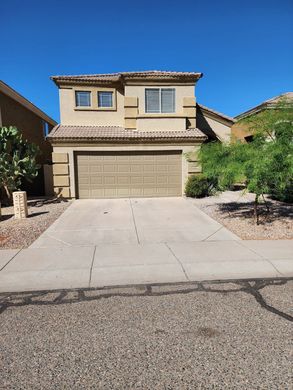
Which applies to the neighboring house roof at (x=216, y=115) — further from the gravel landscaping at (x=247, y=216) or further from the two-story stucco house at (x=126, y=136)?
the gravel landscaping at (x=247, y=216)

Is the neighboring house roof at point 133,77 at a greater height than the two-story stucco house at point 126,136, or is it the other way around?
the neighboring house roof at point 133,77

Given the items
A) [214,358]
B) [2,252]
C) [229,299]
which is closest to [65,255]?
[2,252]

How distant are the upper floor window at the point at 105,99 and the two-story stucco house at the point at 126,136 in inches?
2.2

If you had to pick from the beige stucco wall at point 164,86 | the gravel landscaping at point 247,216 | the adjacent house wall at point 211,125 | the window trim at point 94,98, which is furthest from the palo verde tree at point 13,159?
the adjacent house wall at point 211,125

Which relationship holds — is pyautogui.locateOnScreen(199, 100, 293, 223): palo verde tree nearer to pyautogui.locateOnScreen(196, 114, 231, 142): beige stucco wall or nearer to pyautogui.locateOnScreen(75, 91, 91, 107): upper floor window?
pyautogui.locateOnScreen(196, 114, 231, 142): beige stucco wall

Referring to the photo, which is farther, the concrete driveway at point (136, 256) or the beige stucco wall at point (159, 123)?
the beige stucco wall at point (159, 123)

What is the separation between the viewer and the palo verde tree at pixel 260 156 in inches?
301

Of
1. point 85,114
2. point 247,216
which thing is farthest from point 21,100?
point 247,216

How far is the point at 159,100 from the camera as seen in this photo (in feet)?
51.8

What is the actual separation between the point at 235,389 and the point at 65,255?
4.62m

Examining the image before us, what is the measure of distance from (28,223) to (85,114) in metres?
8.89

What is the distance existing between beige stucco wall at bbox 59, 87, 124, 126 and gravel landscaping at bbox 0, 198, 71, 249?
17.1ft

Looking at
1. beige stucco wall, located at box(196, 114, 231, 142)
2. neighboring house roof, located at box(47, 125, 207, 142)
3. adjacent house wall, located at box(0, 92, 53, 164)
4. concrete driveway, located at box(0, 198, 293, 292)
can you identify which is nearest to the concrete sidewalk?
concrete driveway, located at box(0, 198, 293, 292)

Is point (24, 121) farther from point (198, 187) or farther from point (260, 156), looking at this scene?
point (260, 156)
